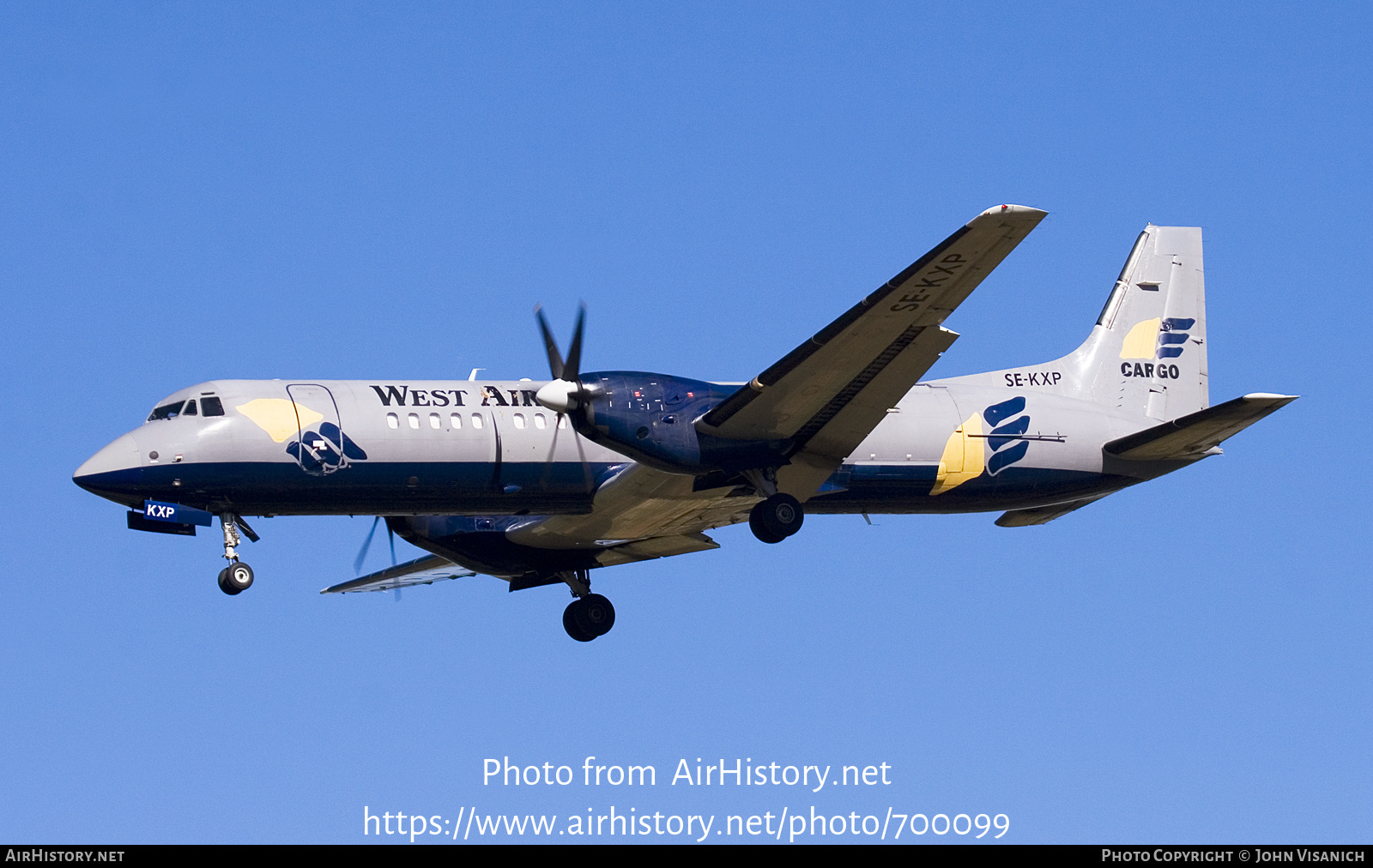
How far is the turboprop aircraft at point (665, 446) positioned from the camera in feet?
75.9

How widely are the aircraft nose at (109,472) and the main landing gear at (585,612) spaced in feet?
26.6

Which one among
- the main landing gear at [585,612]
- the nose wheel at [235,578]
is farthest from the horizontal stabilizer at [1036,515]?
the nose wheel at [235,578]

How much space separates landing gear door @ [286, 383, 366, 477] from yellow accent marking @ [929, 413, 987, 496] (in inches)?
356

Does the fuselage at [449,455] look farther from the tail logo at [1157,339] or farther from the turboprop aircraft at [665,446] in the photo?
the tail logo at [1157,339]

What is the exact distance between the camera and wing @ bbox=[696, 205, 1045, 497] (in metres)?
21.1

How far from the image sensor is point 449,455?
954 inches

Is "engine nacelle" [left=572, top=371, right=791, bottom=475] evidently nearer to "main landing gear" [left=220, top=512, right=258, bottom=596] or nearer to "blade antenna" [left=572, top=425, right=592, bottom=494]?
"blade antenna" [left=572, top=425, right=592, bottom=494]

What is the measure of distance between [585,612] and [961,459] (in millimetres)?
6829

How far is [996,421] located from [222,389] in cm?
1199

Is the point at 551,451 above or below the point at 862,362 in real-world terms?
below

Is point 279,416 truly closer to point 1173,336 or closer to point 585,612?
point 585,612

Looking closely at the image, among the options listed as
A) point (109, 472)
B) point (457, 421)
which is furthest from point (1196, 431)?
point (109, 472)
